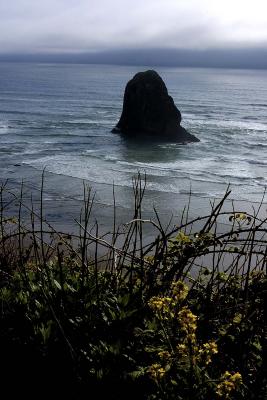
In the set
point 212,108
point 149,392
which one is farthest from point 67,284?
point 212,108

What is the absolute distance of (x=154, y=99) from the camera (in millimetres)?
44594

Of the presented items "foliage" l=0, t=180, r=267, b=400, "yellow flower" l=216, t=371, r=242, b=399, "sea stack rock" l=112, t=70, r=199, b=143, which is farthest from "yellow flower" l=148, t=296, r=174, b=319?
"sea stack rock" l=112, t=70, r=199, b=143

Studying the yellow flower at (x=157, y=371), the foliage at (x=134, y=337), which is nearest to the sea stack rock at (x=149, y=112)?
the foliage at (x=134, y=337)

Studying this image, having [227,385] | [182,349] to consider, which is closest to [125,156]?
[182,349]

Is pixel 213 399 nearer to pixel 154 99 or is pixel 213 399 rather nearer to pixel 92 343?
pixel 92 343

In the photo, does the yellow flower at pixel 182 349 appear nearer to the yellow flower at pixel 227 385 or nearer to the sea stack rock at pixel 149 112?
the yellow flower at pixel 227 385

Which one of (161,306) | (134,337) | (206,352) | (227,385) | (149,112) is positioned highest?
(161,306)

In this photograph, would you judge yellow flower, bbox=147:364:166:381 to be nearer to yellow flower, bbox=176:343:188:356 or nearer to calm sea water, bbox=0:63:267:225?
yellow flower, bbox=176:343:188:356

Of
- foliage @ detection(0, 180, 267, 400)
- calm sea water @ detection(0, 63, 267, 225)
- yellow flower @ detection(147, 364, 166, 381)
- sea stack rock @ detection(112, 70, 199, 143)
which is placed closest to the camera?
yellow flower @ detection(147, 364, 166, 381)

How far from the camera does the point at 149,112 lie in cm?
4447

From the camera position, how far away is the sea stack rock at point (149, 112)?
43688mm

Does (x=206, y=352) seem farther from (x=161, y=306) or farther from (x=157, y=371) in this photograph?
(x=161, y=306)

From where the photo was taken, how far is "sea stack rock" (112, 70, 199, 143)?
43.7 meters

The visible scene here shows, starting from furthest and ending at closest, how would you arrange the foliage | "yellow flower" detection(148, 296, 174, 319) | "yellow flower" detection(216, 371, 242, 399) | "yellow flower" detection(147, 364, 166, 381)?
the foliage
"yellow flower" detection(148, 296, 174, 319)
"yellow flower" detection(147, 364, 166, 381)
"yellow flower" detection(216, 371, 242, 399)
